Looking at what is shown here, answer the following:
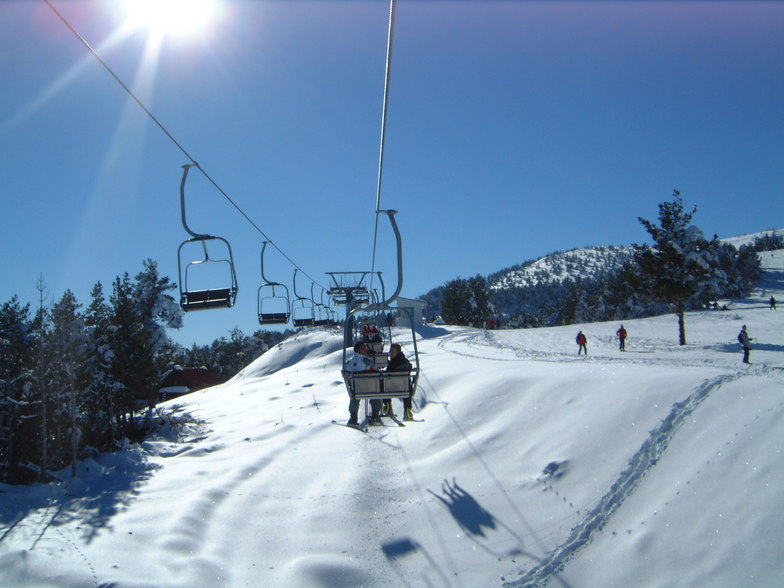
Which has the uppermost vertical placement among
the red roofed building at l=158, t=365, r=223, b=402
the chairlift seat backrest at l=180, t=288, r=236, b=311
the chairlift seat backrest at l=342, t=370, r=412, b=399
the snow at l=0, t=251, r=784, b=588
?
the chairlift seat backrest at l=180, t=288, r=236, b=311

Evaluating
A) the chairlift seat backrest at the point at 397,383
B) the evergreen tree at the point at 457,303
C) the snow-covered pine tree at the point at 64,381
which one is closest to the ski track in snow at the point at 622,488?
the chairlift seat backrest at the point at 397,383

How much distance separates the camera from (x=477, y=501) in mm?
10758

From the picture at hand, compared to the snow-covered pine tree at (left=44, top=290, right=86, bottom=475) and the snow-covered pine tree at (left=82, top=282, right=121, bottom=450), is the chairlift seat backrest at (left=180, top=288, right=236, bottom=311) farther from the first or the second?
the snow-covered pine tree at (left=82, top=282, right=121, bottom=450)

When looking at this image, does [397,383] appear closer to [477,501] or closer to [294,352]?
[477,501]

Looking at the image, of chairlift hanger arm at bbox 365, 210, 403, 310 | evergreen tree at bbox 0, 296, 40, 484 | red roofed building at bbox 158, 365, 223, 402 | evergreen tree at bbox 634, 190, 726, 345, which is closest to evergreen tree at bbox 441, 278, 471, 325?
red roofed building at bbox 158, 365, 223, 402

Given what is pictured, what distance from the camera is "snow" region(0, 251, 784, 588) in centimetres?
780

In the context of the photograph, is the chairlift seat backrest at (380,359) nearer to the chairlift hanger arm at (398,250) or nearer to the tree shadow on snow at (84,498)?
the chairlift hanger arm at (398,250)

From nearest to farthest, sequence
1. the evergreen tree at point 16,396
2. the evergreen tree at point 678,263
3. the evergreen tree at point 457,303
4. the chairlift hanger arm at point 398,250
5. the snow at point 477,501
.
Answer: the snow at point 477,501 → the chairlift hanger arm at point 398,250 → the evergreen tree at point 16,396 → the evergreen tree at point 678,263 → the evergreen tree at point 457,303

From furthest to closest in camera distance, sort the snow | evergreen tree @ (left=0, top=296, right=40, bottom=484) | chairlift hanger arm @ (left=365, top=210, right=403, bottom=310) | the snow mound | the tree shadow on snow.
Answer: the snow mound, evergreen tree @ (left=0, top=296, right=40, bottom=484), the tree shadow on snow, chairlift hanger arm @ (left=365, top=210, right=403, bottom=310), the snow

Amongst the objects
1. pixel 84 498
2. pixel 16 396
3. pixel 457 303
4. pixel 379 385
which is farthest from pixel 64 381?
pixel 457 303

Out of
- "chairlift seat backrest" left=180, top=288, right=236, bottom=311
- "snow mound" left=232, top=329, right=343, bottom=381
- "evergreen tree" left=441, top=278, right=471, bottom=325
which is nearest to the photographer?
"chairlift seat backrest" left=180, top=288, right=236, bottom=311

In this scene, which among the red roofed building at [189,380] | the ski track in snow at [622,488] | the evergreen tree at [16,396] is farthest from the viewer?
the red roofed building at [189,380]

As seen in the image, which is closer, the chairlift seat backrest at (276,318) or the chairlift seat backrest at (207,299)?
the chairlift seat backrest at (207,299)

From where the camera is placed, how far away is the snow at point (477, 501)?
7.80 m
